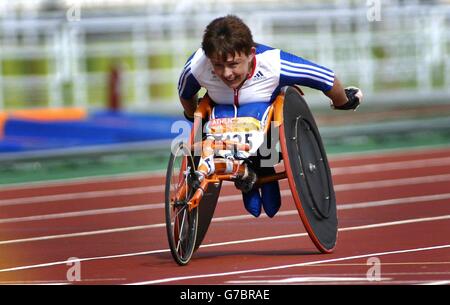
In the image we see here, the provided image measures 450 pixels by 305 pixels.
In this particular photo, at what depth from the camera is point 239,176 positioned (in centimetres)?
964

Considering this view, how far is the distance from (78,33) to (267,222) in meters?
17.2

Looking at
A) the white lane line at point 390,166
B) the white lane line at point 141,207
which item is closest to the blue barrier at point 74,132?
the white lane line at point 390,166

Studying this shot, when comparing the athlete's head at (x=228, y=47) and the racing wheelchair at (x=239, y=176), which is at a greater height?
the athlete's head at (x=228, y=47)

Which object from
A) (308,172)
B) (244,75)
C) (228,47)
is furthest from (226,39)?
(308,172)

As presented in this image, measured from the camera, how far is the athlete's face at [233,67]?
9.34 meters

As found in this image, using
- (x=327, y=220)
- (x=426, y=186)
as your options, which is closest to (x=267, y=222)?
(x=327, y=220)

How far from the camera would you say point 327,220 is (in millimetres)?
10086

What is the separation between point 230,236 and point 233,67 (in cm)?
270

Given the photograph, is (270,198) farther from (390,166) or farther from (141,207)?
(390,166)

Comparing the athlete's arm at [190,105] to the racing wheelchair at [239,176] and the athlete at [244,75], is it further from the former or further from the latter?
the racing wheelchair at [239,176]

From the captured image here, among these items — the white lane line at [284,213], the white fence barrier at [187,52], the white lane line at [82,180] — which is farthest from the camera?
the white fence barrier at [187,52]

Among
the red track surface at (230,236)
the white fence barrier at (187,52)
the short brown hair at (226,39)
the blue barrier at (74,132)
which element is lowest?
the red track surface at (230,236)

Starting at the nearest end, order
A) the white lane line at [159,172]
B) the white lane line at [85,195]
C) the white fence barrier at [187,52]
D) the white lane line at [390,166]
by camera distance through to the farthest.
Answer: the white lane line at [85,195] → the white lane line at [159,172] → the white lane line at [390,166] → the white fence barrier at [187,52]

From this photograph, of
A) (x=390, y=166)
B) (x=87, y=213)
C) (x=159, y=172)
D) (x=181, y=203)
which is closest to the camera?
(x=181, y=203)
